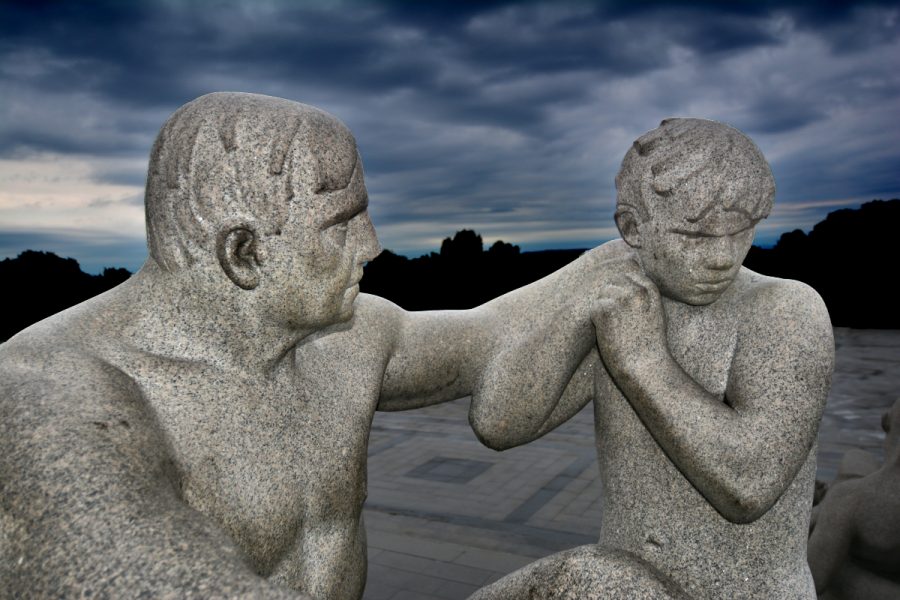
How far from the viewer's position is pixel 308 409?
1904 mm

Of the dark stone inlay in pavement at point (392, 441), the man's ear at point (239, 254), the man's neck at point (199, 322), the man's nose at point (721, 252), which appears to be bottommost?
the dark stone inlay in pavement at point (392, 441)

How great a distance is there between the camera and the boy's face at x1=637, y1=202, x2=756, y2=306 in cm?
192

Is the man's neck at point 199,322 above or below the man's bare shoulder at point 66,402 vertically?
above

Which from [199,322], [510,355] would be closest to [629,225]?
[510,355]

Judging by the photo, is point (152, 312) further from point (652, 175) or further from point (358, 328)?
point (652, 175)

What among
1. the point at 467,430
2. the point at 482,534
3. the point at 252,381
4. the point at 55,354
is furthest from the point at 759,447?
the point at 467,430

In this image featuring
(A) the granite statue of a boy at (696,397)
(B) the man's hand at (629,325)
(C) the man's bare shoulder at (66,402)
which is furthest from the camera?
(B) the man's hand at (629,325)

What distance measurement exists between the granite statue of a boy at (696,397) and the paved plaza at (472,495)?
3049 mm

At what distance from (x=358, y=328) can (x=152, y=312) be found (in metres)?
0.58

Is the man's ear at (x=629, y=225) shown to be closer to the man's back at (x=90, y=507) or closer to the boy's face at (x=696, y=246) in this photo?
the boy's face at (x=696, y=246)

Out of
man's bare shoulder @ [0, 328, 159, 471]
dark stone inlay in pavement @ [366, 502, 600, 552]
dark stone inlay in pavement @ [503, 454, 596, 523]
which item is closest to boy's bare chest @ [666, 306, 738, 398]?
man's bare shoulder @ [0, 328, 159, 471]

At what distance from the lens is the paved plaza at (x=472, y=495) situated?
209 inches

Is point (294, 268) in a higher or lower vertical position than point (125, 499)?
higher

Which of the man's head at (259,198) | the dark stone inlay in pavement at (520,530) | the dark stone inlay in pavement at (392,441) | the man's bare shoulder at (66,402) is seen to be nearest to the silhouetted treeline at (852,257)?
the dark stone inlay in pavement at (392,441)
